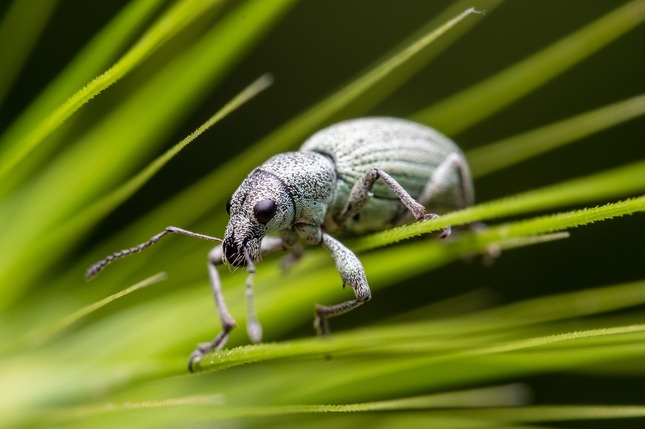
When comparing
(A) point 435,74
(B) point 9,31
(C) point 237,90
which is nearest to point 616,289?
(A) point 435,74

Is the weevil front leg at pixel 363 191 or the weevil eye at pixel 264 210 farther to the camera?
the weevil front leg at pixel 363 191

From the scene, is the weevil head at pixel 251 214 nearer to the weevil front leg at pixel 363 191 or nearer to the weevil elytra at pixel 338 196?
the weevil elytra at pixel 338 196

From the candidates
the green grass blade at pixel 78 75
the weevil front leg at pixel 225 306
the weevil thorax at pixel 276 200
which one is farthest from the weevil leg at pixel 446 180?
the green grass blade at pixel 78 75

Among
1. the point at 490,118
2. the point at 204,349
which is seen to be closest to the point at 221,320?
the point at 204,349

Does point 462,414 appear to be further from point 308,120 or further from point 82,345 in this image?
point 82,345

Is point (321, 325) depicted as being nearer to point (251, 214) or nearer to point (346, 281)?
point (346, 281)

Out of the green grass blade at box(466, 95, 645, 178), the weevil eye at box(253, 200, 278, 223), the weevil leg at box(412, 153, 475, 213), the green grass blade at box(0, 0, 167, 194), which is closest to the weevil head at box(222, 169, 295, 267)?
the weevil eye at box(253, 200, 278, 223)
